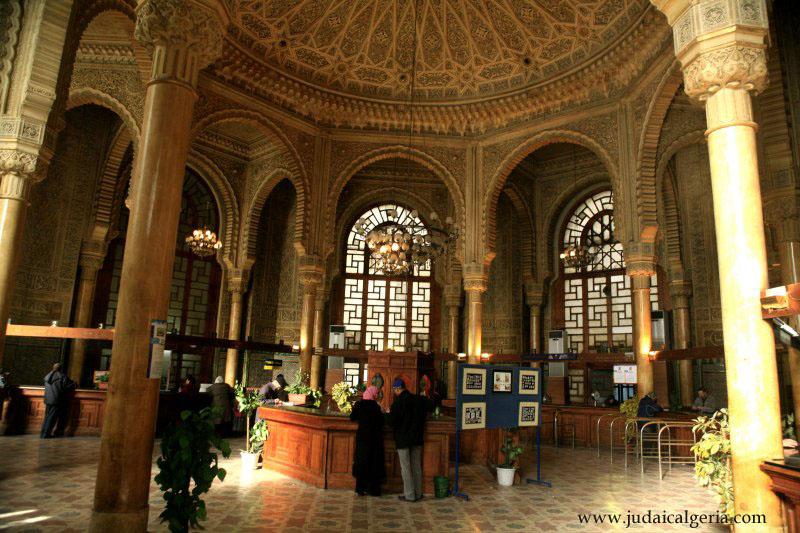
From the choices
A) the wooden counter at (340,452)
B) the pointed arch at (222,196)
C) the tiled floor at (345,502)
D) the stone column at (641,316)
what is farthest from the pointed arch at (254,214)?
the wooden counter at (340,452)

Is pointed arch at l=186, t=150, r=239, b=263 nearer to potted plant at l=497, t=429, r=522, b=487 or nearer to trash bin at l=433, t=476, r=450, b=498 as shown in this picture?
potted plant at l=497, t=429, r=522, b=487

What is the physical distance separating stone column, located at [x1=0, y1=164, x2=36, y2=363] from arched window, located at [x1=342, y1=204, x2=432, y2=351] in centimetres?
1176

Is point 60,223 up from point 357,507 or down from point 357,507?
→ up

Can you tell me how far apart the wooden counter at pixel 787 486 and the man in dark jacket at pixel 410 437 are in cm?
371

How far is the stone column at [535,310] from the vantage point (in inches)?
714

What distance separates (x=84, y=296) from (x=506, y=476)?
11989 millimetres

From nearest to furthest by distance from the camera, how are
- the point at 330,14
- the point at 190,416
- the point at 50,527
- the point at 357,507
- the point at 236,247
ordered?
the point at 190,416
the point at 50,527
the point at 357,507
the point at 330,14
the point at 236,247

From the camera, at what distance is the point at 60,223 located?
1432 centimetres

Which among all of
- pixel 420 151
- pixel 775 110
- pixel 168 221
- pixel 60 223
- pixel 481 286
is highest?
pixel 420 151

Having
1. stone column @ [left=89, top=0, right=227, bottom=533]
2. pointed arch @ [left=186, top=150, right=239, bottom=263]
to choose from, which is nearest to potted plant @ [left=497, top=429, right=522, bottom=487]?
stone column @ [left=89, top=0, right=227, bottom=533]

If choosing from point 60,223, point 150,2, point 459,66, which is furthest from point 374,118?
point 150,2

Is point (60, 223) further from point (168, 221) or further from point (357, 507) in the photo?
point (357, 507)

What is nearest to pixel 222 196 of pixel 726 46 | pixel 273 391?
pixel 273 391

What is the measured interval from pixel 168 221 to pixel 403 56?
1150 centimetres
